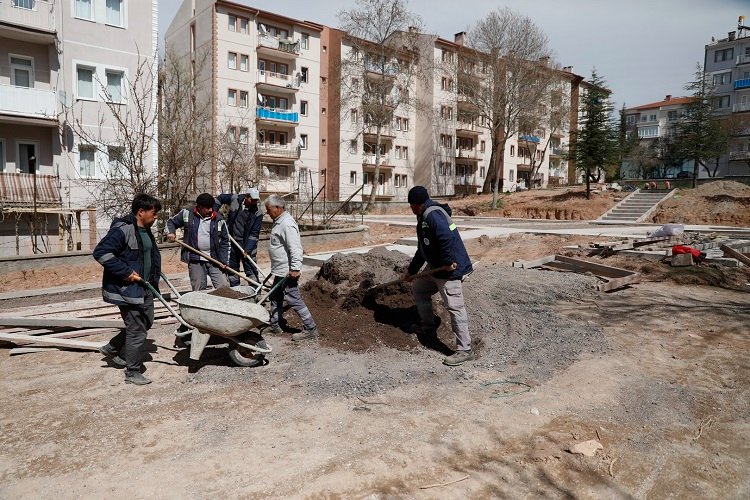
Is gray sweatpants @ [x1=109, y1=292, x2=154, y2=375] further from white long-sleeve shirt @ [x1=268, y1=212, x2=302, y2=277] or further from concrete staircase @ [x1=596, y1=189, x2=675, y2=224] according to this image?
concrete staircase @ [x1=596, y1=189, x2=675, y2=224]

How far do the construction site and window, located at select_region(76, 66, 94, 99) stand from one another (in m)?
13.5

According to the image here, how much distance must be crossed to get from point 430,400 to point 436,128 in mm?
44659

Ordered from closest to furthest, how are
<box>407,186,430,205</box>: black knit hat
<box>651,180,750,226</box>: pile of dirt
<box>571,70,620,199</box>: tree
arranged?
<box>407,186,430,205</box>: black knit hat → <box>651,180,750,226</box>: pile of dirt → <box>571,70,620,199</box>: tree

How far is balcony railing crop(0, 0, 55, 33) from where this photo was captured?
699 inches

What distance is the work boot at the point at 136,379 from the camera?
16.1 ft

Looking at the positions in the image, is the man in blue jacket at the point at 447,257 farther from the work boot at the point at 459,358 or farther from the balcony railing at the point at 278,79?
the balcony railing at the point at 278,79

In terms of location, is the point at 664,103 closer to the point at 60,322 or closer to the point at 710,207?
the point at 710,207

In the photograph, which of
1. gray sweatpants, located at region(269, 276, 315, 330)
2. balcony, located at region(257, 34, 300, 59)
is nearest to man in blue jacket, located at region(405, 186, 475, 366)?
gray sweatpants, located at region(269, 276, 315, 330)

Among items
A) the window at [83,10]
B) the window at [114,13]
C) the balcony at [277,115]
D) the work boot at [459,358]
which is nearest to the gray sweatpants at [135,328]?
the work boot at [459,358]

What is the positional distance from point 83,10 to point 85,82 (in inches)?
104

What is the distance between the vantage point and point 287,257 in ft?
19.8

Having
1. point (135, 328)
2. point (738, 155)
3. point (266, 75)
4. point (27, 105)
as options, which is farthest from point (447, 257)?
point (738, 155)

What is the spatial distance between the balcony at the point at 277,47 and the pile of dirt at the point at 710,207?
26.2 metres

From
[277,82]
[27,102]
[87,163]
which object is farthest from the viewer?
[277,82]
